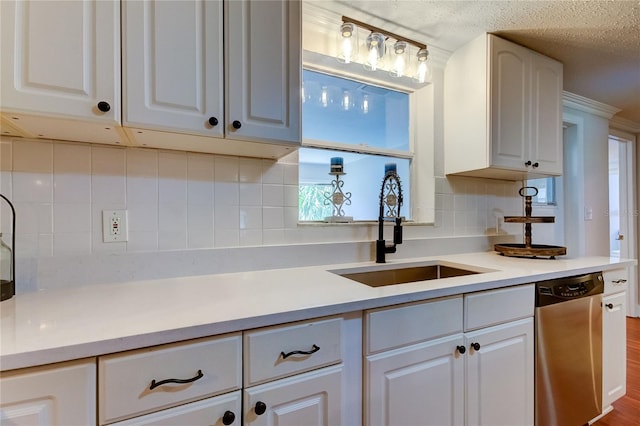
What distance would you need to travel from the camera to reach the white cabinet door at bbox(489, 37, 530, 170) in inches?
66.1

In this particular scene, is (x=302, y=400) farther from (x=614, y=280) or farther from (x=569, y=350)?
(x=614, y=280)

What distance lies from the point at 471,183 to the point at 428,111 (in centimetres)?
58

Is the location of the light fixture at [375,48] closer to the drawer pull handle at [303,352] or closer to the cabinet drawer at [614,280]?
the drawer pull handle at [303,352]

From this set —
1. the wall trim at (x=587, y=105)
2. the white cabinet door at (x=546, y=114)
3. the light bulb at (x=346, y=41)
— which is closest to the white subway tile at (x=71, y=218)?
the light bulb at (x=346, y=41)

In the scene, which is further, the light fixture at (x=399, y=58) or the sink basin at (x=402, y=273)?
the light fixture at (x=399, y=58)

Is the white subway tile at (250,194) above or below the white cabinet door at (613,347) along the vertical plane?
above

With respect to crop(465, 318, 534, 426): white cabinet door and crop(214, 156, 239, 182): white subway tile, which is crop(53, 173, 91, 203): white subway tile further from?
crop(465, 318, 534, 426): white cabinet door

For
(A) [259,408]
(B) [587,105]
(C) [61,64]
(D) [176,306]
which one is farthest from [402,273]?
(B) [587,105]

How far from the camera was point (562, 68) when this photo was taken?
1988mm

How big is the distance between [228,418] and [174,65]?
3.53 feet

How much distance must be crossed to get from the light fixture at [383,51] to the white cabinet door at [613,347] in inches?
64.5

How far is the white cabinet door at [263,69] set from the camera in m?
1.07

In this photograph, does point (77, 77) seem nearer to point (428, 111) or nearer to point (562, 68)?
point (428, 111)

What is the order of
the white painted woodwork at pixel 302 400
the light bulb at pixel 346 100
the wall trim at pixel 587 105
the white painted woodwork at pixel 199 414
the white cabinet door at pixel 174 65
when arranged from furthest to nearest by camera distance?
the wall trim at pixel 587 105 < the light bulb at pixel 346 100 < the white cabinet door at pixel 174 65 < the white painted woodwork at pixel 302 400 < the white painted woodwork at pixel 199 414
